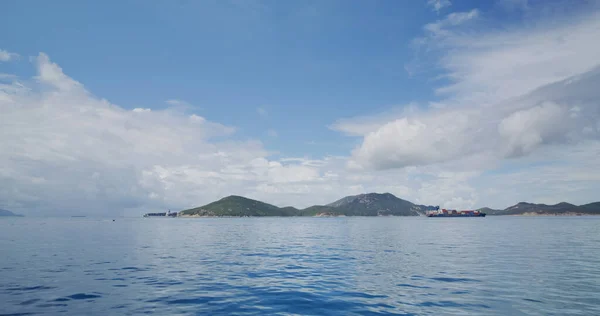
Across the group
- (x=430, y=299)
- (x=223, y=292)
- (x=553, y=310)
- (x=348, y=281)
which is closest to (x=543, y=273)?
(x=553, y=310)

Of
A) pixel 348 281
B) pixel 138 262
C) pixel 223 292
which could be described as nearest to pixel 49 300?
pixel 223 292

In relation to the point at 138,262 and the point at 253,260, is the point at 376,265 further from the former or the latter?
the point at 138,262

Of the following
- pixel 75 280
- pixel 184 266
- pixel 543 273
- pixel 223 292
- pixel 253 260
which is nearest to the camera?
pixel 223 292

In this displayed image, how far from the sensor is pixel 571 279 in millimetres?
33531

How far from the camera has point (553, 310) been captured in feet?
75.0

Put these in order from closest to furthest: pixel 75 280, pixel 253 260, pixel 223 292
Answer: pixel 223 292 < pixel 75 280 < pixel 253 260

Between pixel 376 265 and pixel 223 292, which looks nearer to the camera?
pixel 223 292

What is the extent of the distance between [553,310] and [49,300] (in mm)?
38460

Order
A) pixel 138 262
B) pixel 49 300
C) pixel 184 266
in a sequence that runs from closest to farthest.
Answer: pixel 49 300 < pixel 184 266 < pixel 138 262

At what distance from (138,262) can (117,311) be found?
1024 inches

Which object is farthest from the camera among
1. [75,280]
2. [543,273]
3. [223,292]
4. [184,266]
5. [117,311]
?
[184,266]

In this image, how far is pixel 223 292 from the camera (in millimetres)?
28672

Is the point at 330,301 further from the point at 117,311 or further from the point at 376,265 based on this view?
the point at 376,265

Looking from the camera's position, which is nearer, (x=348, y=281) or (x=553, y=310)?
(x=553, y=310)
